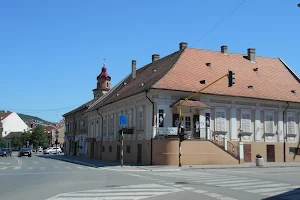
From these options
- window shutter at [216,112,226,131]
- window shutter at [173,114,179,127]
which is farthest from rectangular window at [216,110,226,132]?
window shutter at [173,114,179,127]

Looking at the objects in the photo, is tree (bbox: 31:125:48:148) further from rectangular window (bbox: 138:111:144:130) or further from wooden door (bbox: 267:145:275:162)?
wooden door (bbox: 267:145:275:162)

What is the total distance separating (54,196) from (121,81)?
41758mm

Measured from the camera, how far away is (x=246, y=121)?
36.9 m

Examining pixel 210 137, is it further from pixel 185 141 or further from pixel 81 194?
pixel 81 194

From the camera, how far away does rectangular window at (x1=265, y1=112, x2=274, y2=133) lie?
38031 millimetres

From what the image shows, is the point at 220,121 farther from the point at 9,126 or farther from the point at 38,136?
the point at 9,126

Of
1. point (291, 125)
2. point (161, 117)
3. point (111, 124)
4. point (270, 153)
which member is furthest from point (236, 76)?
point (111, 124)

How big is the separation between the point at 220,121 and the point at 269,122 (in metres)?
6.24

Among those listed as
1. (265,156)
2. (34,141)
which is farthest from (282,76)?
(34,141)

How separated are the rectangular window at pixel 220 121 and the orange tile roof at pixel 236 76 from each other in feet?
6.51

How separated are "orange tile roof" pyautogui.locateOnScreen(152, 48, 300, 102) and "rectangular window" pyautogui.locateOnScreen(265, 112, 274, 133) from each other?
1.86 metres

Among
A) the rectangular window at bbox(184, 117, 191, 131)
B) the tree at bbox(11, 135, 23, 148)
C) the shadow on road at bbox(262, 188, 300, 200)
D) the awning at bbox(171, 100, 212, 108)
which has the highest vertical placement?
the awning at bbox(171, 100, 212, 108)

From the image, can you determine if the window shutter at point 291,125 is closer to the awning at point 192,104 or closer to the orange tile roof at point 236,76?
the orange tile roof at point 236,76

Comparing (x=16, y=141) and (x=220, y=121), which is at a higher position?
(x=220, y=121)
